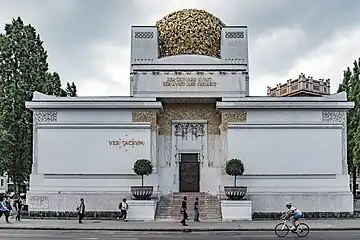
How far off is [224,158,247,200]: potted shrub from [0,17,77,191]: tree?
14.8 meters

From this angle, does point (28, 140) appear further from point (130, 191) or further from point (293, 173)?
point (293, 173)

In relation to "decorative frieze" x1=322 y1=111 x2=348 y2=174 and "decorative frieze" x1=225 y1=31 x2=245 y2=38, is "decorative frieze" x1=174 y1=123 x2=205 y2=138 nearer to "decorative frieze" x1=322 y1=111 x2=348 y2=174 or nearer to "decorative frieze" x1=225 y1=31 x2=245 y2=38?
"decorative frieze" x1=225 y1=31 x2=245 y2=38

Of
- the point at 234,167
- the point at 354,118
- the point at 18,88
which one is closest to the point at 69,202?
the point at 234,167

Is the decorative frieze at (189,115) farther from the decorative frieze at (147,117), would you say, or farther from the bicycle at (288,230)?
the bicycle at (288,230)

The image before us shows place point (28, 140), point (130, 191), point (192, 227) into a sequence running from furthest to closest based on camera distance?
point (28, 140) → point (130, 191) → point (192, 227)

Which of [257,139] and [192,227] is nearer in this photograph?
[192,227]

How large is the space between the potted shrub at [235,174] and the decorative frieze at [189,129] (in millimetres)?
3415

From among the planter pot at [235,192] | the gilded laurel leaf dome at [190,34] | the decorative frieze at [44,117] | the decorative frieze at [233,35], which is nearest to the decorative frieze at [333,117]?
the planter pot at [235,192]

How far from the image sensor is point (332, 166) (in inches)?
1205

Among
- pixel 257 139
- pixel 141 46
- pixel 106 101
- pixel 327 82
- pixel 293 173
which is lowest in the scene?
pixel 293 173

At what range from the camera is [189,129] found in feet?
107

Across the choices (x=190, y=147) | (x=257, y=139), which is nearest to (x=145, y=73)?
(x=190, y=147)

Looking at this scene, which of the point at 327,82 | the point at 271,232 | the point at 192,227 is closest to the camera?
the point at 271,232

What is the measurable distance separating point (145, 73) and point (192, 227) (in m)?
11.2
